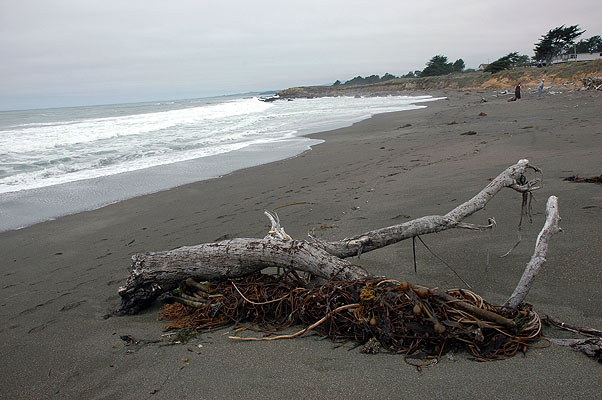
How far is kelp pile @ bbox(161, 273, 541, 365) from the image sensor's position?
7.72 feet

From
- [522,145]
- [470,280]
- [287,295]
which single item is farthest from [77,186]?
[522,145]

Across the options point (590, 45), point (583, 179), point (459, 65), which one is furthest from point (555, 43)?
point (583, 179)

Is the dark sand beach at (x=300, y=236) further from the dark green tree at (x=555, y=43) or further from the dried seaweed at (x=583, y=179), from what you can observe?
the dark green tree at (x=555, y=43)

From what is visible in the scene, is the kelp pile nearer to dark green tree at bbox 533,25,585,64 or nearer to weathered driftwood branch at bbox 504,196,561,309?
weathered driftwood branch at bbox 504,196,561,309

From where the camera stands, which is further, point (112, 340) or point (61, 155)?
point (61, 155)

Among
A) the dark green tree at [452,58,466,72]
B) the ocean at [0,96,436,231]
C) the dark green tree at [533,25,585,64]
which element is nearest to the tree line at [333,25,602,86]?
the dark green tree at [533,25,585,64]

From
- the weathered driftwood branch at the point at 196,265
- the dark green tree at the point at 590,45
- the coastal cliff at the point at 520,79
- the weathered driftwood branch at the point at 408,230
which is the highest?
the dark green tree at the point at 590,45

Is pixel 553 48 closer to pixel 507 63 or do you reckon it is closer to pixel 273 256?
pixel 507 63

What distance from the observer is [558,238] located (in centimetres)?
391

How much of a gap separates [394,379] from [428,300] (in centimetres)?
59

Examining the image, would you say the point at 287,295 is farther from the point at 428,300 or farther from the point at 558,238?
the point at 558,238

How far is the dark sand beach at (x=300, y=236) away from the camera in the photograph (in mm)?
2209

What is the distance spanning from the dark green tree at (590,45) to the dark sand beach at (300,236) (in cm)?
7141

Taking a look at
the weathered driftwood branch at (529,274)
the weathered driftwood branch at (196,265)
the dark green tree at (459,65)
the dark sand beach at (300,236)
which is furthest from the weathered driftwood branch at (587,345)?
the dark green tree at (459,65)
